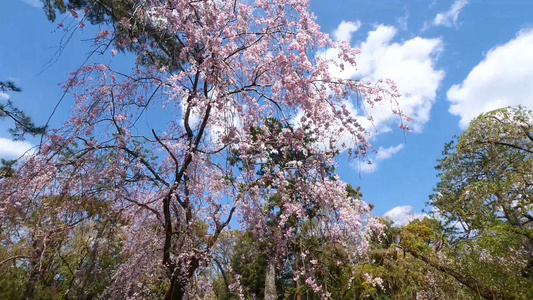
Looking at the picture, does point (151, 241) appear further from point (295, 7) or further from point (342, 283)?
point (342, 283)

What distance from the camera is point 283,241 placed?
5.16m

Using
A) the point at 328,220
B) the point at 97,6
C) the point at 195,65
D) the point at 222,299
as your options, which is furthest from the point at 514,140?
the point at 222,299

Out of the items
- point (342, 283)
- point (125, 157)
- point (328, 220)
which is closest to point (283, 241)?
point (328, 220)

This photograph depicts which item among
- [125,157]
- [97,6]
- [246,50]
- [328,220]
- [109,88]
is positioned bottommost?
[328,220]

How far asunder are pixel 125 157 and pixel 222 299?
10.4 m

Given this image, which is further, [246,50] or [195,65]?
[246,50]

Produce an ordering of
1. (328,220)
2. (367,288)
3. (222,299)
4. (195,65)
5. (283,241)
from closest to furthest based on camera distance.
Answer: (195,65), (328,220), (283,241), (367,288), (222,299)

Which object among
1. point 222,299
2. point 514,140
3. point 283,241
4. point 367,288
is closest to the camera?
point 283,241

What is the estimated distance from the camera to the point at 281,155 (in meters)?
4.73

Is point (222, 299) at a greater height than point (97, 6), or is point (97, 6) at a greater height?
point (97, 6)

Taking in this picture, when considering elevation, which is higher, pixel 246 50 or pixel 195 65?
pixel 246 50

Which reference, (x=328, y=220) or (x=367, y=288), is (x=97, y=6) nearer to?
(x=328, y=220)

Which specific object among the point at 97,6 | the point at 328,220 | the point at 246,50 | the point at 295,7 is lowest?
the point at 328,220

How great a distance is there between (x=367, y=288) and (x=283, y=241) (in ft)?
19.0
